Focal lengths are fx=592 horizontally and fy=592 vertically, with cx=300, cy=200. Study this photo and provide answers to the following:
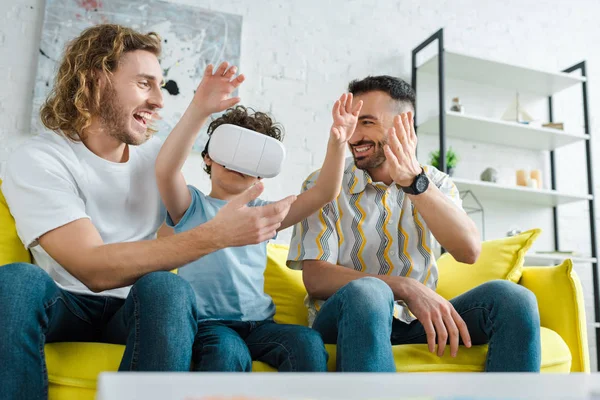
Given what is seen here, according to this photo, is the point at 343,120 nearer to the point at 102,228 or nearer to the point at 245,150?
the point at 245,150

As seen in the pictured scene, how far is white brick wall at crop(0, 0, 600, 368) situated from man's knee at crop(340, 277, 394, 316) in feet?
5.26

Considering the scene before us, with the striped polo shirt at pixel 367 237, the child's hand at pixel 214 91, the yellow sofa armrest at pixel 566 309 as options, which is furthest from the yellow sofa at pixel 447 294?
the child's hand at pixel 214 91

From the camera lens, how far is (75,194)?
4.38ft

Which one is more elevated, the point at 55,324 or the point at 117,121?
the point at 117,121

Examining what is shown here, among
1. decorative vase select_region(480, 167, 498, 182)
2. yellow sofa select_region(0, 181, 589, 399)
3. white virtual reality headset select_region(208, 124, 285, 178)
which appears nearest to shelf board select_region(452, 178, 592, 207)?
decorative vase select_region(480, 167, 498, 182)

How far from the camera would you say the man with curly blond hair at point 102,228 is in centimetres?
110

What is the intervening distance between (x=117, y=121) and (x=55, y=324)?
1.78ft

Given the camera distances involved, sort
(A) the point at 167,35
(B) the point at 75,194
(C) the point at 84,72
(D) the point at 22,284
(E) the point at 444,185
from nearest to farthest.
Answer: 1. (D) the point at 22,284
2. (B) the point at 75,194
3. (C) the point at 84,72
4. (E) the point at 444,185
5. (A) the point at 167,35

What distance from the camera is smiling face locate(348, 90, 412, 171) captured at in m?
1.78

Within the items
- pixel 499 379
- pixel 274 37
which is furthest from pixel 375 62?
pixel 499 379

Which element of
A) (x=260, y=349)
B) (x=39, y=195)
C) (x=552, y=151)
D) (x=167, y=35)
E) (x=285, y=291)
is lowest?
(x=260, y=349)

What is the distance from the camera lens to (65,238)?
1217 millimetres

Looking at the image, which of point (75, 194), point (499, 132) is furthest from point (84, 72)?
point (499, 132)

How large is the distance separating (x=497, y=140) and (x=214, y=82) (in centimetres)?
252
